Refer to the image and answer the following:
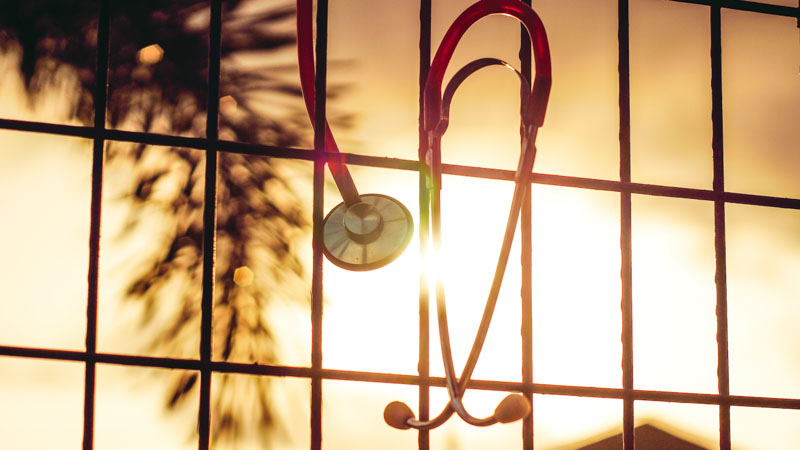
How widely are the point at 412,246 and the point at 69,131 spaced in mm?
617

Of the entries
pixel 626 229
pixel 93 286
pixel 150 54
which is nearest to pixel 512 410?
pixel 626 229

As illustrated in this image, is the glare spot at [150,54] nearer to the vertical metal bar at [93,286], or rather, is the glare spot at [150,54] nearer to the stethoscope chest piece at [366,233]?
the vertical metal bar at [93,286]

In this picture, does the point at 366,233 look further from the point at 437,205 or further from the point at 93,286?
the point at 93,286

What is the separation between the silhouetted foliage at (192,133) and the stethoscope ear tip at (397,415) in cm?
47

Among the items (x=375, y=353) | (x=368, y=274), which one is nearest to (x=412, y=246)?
(x=368, y=274)

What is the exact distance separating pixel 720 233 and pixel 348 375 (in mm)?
794

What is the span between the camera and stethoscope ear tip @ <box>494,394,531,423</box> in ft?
2.96

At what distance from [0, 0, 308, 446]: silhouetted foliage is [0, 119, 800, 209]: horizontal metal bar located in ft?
0.78

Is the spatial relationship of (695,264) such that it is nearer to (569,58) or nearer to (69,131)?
(569,58)

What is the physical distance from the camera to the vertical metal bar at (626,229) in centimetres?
130

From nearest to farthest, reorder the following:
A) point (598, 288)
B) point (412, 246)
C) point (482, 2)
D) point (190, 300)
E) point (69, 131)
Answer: point (482, 2) → point (69, 131) → point (412, 246) → point (598, 288) → point (190, 300)

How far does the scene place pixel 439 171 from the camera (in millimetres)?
991

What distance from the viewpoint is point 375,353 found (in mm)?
1265

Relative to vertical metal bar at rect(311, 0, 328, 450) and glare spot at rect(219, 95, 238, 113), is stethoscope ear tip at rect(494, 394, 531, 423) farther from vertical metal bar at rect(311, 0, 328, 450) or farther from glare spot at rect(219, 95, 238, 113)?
glare spot at rect(219, 95, 238, 113)
